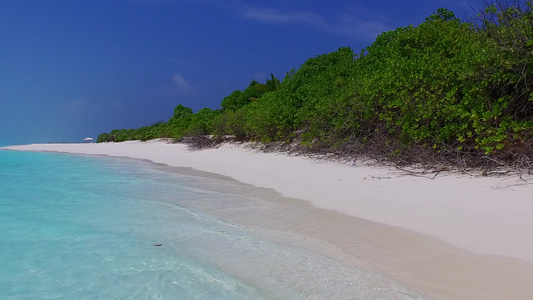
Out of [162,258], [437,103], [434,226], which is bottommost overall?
[162,258]

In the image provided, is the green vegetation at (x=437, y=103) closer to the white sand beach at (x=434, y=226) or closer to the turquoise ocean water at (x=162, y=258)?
the white sand beach at (x=434, y=226)

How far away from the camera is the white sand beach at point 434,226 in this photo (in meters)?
2.66

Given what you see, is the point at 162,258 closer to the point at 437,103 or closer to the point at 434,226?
the point at 434,226

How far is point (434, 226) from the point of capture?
12.8ft

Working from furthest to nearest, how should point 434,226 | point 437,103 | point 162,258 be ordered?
1. point 437,103
2. point 434,226
3. point 162,258

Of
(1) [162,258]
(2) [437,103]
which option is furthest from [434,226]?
(2) [437,103]

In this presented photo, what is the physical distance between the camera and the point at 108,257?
3.42m

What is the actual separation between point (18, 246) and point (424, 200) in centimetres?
490

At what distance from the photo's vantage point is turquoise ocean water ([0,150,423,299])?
2633mm

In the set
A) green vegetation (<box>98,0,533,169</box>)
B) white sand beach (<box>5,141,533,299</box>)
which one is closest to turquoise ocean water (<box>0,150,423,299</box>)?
white sand beach (<box>5,141,533,299</box>)

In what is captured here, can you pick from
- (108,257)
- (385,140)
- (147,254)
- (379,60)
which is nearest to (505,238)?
(147,254)

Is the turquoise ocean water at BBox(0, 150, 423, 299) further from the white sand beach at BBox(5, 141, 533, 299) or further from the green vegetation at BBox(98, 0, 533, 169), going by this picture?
the green vegetation at BBox(98, 0, 533, 169)

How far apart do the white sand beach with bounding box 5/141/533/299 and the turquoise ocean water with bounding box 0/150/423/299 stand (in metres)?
0.38

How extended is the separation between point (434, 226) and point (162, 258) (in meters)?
A: 2.79
